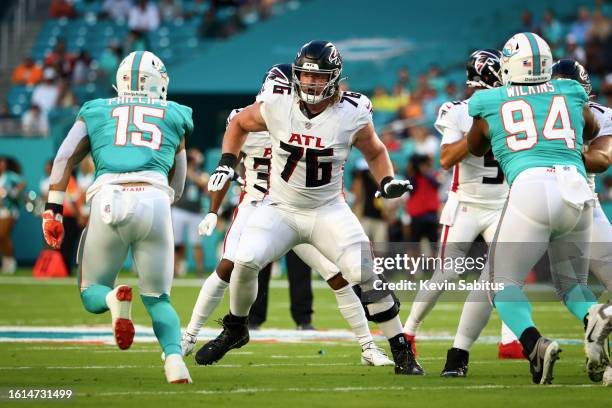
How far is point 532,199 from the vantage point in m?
6.43

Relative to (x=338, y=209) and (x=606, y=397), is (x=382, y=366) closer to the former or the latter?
(x=338, y=209)

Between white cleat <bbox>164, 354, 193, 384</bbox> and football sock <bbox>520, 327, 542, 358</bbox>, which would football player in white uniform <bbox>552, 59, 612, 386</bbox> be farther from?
white cleat <bbox>164, 354, 193, 384</bbox>

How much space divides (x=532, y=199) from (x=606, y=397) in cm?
109

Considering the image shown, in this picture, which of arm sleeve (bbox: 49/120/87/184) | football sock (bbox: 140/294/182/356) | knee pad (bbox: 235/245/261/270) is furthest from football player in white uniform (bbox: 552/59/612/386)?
arm sleeve (bbox: 49/120/87/184)

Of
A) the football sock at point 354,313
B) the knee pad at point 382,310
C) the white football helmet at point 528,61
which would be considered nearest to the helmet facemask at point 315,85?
the white football helmet at point 528,61

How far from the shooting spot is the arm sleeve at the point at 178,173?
720cm

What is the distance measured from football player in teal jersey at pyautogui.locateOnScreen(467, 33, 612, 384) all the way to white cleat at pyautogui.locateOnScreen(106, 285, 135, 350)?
6.42ft

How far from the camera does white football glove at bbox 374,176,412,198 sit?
7203 millimetres

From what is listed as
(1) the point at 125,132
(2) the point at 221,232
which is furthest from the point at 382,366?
(2) the point at 221,232

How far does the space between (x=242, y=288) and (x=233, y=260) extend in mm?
765

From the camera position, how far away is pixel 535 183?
6.45 metres

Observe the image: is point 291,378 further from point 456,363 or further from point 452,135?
point 452,135

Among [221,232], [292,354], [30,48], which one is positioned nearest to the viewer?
[292,354]

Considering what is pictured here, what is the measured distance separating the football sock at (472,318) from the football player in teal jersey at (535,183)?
1.27 feet
